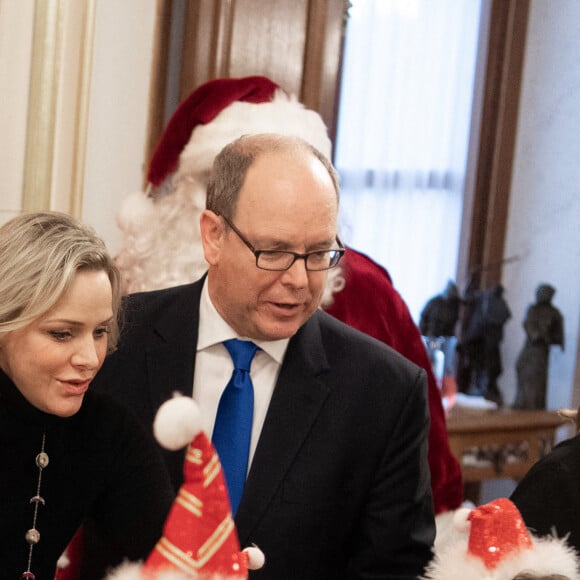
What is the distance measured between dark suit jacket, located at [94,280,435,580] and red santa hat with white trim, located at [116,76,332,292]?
35.2 inches

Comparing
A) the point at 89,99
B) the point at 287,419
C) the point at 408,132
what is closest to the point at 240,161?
the point at 287,419

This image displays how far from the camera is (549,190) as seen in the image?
16.3 feet

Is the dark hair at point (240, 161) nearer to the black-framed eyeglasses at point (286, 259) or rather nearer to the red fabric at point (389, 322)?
the black-framed eyeglasses at point (286, 259)

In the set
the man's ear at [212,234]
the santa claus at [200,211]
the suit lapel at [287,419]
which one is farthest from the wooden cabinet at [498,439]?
the man's ear at [212,234]

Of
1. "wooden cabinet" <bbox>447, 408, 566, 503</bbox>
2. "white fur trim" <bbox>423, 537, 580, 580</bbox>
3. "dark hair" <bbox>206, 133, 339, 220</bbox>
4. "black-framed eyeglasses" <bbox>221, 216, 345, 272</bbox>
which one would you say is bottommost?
"wooden cabinet" <bbox>447, 408, 566, 503</bbox>

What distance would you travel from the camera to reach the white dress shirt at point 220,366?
1.97 meters

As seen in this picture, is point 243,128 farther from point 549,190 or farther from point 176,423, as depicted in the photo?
point 549,190

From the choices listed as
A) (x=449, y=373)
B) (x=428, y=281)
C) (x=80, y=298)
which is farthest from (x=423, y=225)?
(x=80, y=298)

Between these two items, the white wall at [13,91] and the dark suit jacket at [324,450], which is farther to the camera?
the white wall at [13,91]

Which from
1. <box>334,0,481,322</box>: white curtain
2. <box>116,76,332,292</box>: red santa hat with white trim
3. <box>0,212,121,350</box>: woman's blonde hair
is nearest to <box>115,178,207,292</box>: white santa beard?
<box>116,76,332,292</box>: red santa hat with white trim

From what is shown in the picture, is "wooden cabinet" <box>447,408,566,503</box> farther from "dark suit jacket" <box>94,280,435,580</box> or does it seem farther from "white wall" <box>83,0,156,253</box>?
"dark suit jacket" <box>94,280,435,580</box>

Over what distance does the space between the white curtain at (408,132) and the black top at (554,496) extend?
2.72 meters

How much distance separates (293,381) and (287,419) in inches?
2.9

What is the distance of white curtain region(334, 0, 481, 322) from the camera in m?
4.64
